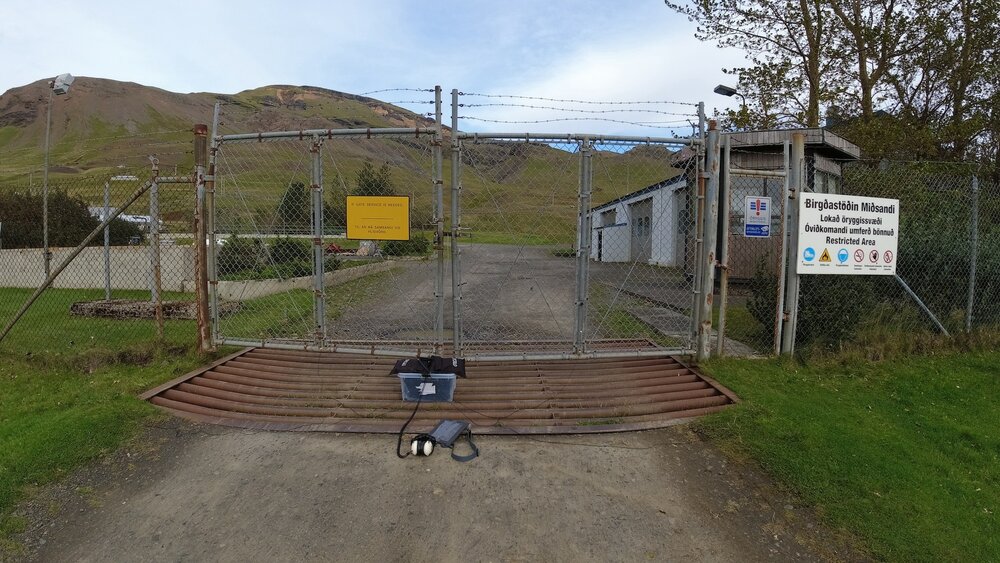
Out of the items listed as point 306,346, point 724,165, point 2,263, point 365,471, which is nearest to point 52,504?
point 365,471

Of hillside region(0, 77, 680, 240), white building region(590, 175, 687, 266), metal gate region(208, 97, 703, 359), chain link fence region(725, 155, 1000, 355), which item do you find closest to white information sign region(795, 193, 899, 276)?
chain link fence region(725, 155, 1000, 355)

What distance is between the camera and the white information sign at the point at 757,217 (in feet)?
17.4

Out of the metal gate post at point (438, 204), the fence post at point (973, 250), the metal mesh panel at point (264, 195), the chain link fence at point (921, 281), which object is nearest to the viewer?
the metal gate post at point (438, 204)

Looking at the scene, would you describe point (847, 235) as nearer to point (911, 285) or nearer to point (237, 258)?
point (911, 285)

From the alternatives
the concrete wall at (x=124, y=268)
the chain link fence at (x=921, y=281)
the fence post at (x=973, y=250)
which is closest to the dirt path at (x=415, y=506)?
the chain link fence at (x=921, y=281)

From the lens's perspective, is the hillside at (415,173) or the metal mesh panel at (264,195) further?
the metal mesh panel at (264,195)

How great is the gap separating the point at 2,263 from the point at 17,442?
1324cm

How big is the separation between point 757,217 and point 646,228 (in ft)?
45.0

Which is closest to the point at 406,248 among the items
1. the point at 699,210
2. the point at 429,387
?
the point at 429,387

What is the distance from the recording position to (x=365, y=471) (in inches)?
140

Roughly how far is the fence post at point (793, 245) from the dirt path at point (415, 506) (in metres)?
2.30

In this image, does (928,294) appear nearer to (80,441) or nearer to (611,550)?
(611,550)

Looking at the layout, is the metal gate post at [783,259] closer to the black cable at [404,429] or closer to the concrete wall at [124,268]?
the black cable at [404,429]

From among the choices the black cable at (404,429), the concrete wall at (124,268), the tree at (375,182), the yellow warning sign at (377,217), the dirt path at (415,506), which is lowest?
the dirt path at (415,506)
